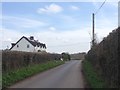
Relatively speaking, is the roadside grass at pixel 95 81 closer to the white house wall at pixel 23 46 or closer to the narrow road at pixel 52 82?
the narrow road at pixel 52 82

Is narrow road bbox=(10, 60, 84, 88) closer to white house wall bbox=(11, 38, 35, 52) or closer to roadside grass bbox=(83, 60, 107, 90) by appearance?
roadside grass bbox=(83, 60, 107, 90)

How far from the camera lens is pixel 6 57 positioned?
85.8 ft

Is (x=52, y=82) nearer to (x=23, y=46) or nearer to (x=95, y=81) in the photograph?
(x=95, y=81)

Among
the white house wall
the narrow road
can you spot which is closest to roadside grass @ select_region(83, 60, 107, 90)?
the narrow road

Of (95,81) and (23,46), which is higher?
(23,46)

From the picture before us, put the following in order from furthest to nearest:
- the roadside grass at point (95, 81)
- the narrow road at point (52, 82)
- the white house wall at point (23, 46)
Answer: the white house wall at point (23, 46) → the narrow road at point (52, 82) → the roadside grass at point (95, 81)

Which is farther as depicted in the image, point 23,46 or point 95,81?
point 23,46

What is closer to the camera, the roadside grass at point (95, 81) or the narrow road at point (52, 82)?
the roadside grass at point (95, 81)

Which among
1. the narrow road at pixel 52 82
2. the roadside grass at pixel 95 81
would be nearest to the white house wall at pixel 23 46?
the narrow road at pixel 52 82

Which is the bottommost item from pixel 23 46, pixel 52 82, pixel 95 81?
pixel 52 82

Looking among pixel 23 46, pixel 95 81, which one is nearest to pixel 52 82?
pixel 95 81

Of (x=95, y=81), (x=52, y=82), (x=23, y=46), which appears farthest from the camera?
(x=23, y=46)

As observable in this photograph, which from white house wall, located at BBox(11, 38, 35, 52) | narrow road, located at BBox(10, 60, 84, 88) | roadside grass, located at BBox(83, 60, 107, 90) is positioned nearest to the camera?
roadside grass, located at BBox(83, 60, 107, 90)

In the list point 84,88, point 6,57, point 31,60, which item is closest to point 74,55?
point 31,60
